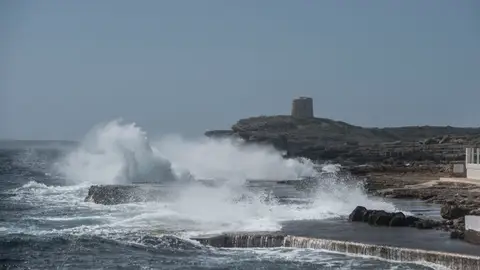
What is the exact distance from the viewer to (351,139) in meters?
134

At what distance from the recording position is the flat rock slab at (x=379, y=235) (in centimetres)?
2062

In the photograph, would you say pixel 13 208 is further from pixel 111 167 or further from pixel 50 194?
pixel 111 167

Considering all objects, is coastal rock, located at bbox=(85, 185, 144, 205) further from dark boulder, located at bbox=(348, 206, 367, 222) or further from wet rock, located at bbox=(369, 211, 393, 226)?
wet rock, located at bbox=(369, 211, 393, 226)

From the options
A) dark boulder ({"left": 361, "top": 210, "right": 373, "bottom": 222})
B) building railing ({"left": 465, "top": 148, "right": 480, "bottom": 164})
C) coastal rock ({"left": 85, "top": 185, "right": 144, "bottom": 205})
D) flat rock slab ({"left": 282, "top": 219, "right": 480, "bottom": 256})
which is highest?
building railing ({"left": 465, "top": 148, "right": 480, "bottom": 164})

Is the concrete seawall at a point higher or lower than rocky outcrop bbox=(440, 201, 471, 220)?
lower

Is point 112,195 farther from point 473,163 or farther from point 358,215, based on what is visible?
point 473,163

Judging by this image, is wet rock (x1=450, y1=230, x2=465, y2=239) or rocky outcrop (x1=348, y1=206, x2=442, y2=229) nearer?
Result: wet rock (x1=450, y1=230, x2=465, y2=239)

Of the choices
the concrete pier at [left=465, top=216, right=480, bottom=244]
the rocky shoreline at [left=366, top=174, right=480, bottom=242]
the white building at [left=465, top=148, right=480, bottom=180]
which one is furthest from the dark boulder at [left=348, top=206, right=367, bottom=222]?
the white building at [left=465, top=148, right=480, bottom=180]

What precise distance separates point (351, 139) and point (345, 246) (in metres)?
114

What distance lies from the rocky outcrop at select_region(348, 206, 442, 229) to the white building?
17365mm

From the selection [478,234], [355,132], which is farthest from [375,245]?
[355,132]

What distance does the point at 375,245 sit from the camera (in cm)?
2083

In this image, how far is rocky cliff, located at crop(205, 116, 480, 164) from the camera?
8643 centimetres

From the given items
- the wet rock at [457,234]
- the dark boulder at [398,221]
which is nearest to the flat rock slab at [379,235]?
the wet rock at [457,234]
